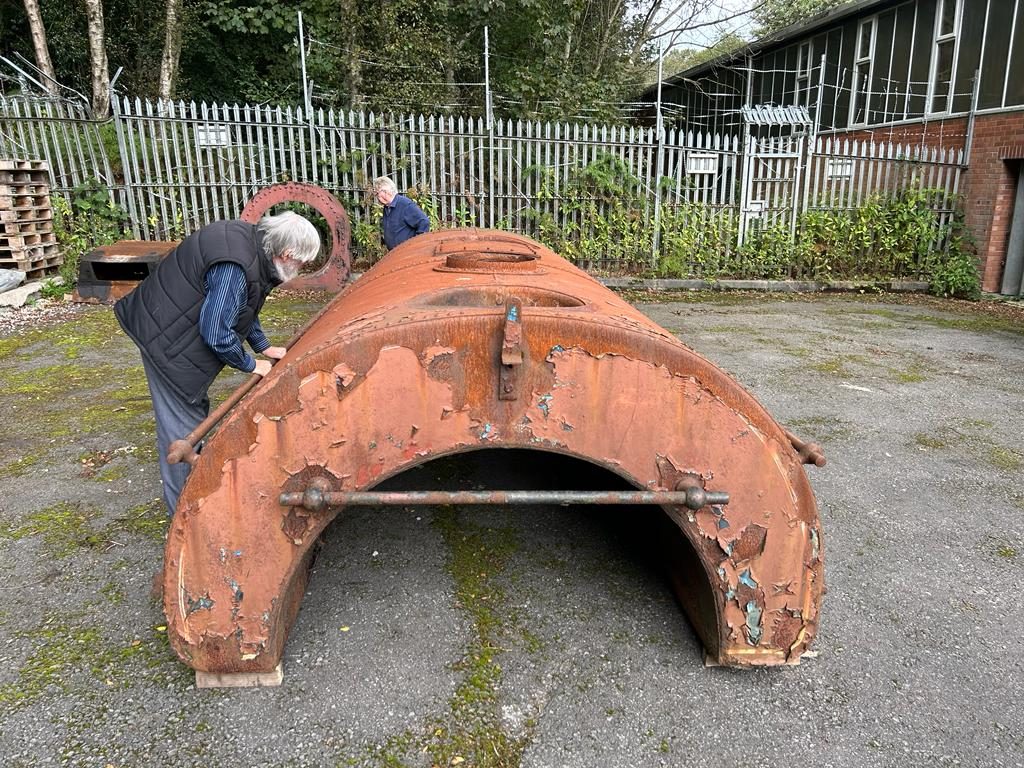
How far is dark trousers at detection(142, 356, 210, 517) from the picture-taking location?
3.18m

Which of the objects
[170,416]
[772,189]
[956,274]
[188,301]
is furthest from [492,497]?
[956,274]

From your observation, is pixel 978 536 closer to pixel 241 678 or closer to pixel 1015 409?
pixel 1015 409

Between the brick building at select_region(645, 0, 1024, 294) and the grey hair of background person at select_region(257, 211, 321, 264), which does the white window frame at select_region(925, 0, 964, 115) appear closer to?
the brick building at select_region(645, 0, 1024, 294)

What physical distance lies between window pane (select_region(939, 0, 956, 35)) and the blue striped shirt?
50.4 ft

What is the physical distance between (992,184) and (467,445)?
12870 mm

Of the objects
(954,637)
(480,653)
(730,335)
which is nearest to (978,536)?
(954,637)

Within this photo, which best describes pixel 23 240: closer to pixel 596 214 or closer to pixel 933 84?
pixel 596 214

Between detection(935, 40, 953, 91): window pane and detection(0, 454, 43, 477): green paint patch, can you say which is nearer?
A: detection(0, 454, 43, 477): green paint patch

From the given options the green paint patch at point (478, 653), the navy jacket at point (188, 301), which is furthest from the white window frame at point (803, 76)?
the navy jacket at point (188, 301)

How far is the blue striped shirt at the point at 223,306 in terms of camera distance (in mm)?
2826

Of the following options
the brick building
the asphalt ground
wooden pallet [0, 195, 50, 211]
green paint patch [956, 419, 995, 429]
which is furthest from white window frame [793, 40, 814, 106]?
wooden pallet [0, 195, 50, 211]

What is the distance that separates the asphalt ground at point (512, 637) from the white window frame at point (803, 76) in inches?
636

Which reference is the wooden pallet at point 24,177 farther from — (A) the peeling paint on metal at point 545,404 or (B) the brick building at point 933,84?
(B) the brick building at point 933,84

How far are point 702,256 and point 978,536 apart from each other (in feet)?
28.3
